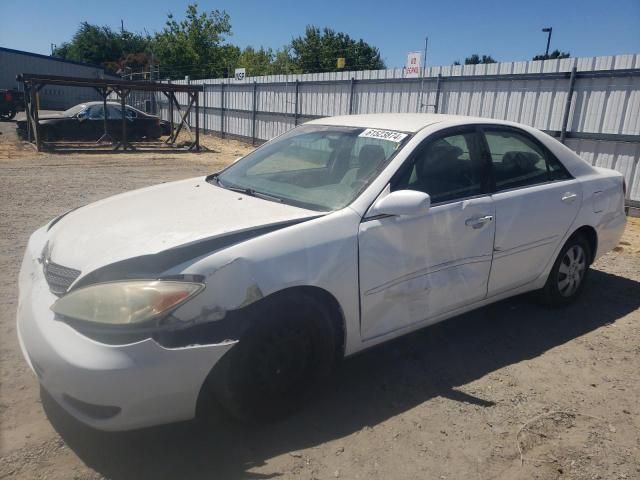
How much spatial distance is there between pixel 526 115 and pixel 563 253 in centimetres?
723

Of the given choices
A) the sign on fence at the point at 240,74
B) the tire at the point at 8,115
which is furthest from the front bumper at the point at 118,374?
the tire at the point at 8,115

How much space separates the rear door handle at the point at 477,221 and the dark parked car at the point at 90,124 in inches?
663

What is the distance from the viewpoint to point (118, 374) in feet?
6.87

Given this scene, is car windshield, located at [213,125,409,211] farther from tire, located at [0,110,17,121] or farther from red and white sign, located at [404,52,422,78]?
tire, located at [0,110,17,121]

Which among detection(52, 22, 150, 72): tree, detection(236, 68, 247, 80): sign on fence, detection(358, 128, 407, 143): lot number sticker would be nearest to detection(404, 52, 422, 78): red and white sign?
detection(358, 128, 407, 143): lot number sticker

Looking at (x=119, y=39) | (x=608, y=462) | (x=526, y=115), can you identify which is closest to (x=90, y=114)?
(x=526, y=115)

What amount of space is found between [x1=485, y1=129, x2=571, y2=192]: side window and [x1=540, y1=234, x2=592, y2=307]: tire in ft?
2.05

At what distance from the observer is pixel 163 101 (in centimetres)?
2833

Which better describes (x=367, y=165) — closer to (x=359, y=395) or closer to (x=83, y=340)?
(x=359, y=395)

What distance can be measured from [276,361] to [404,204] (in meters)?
1.08

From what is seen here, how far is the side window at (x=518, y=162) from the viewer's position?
371 centimetres

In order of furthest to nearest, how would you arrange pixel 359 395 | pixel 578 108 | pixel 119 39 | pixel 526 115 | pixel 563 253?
pixel 119 39
pixel 526 115
pixel 578 108
pixel 563 253
pixel 359 395

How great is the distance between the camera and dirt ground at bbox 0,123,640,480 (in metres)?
2.41

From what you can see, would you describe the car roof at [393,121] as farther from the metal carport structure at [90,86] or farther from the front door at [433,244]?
the metal carport structure at [90,86]
